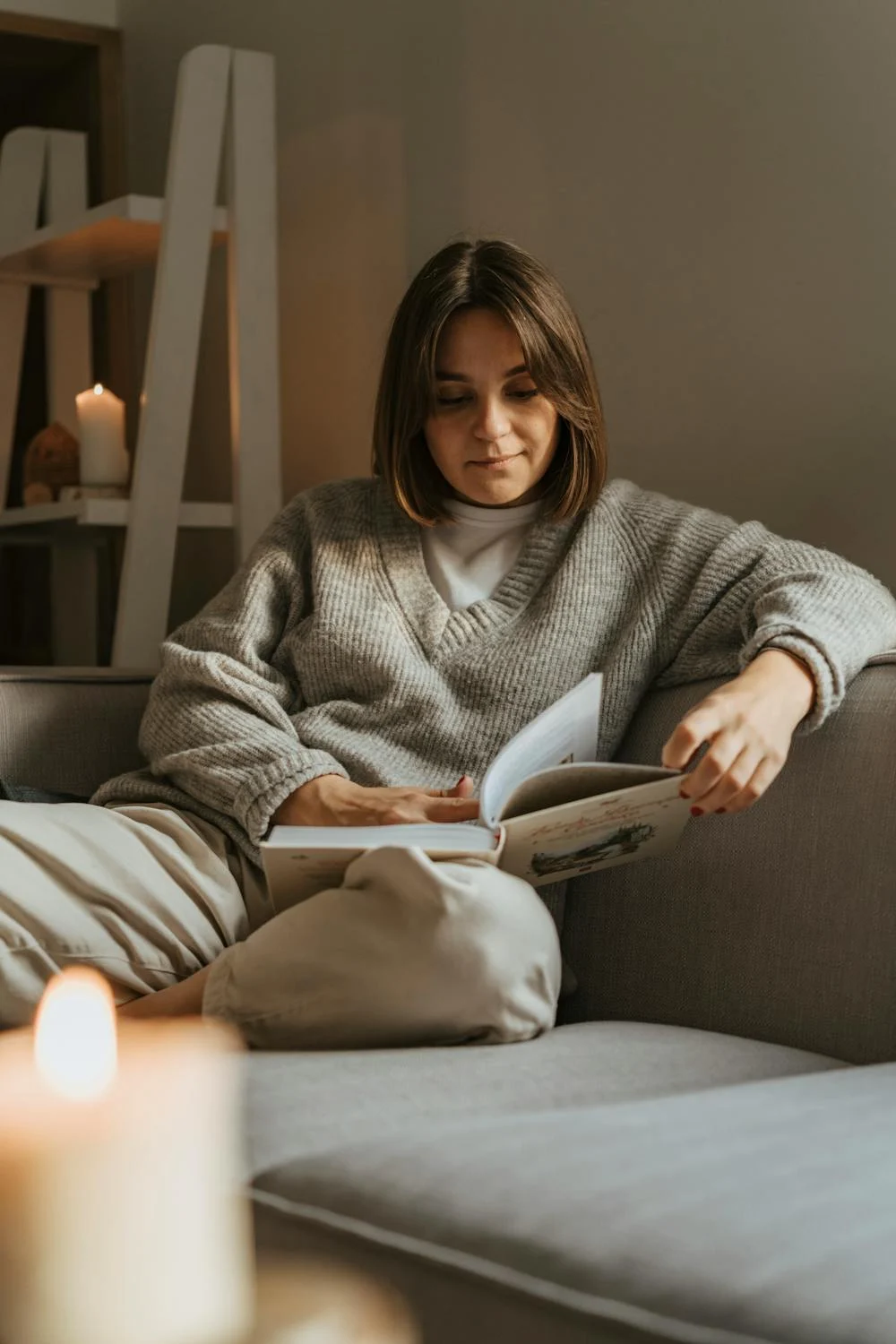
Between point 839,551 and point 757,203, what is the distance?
417 mm

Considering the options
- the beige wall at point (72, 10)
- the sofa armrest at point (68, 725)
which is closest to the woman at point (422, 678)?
the sofa armrest at point (68, 725)

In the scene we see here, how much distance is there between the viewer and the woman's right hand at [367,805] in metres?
1.39

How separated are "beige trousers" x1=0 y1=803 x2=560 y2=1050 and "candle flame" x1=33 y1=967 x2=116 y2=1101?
1.65ft

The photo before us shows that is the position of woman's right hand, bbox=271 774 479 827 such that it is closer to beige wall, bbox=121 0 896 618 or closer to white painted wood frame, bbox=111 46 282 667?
beige wall, bbox=121 0 896 618

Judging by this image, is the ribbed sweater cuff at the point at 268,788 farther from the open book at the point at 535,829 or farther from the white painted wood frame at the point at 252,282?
the white painted wood frame at the point at 252,282

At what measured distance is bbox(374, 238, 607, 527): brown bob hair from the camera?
163 centimetres

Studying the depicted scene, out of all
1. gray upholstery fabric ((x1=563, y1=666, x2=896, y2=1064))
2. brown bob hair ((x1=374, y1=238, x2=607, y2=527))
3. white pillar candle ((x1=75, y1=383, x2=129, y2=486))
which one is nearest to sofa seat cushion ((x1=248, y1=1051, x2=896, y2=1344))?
gray upholstery fabric ((x1=563, y1=666, x2=896, y2=1064))

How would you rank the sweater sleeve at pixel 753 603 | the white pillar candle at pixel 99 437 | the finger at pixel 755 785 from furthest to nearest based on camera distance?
the white pillar candle at pixel 99 437
the sweater sleeve at pixel 753 603
the finger at pixel 755 785

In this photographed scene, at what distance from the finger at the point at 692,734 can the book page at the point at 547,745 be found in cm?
10

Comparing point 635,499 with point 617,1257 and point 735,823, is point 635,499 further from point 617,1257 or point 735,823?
point 617,1257

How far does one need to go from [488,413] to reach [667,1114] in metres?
0.85

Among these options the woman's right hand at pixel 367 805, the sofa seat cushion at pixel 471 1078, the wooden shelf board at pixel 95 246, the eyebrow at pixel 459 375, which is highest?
the wooden shelf board at pixel 95 246

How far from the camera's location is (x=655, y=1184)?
2.67 feet

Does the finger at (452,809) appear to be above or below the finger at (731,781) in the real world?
below
